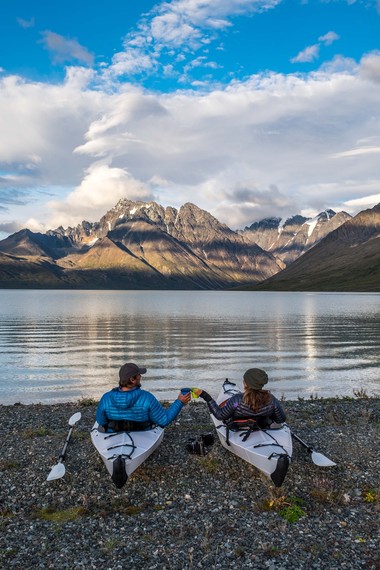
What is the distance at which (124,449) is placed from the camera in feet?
41.7

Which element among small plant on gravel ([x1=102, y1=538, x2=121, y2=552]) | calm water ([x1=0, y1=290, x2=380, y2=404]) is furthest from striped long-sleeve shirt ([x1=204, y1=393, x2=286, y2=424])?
calm water ([x1=0, y1=290, x2=380, y2=404])

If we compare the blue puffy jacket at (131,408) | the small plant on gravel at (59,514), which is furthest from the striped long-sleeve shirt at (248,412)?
the small plant on gravel at (59,514)

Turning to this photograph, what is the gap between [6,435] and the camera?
17609 millimetres

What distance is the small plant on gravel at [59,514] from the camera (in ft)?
37.1

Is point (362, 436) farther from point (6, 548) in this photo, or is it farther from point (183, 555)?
point (6, 548)

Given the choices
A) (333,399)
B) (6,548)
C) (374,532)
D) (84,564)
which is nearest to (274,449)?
(374,532)

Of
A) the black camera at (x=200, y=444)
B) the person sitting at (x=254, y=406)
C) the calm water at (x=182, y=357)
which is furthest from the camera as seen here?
the calm water at (x=182, y=357)

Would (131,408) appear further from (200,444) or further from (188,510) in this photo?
(188,510)

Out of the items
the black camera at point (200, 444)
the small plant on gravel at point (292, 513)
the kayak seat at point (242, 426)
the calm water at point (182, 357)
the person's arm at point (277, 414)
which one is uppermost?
the person's arm at point (277, 414)

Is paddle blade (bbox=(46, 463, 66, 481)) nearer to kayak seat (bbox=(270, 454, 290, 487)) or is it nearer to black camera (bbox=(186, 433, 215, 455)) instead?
black camera (bbox=(186, 433, 215, 455))

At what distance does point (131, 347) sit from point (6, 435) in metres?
36.1

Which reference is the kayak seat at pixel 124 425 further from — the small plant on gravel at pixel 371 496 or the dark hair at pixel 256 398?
the small plant on gravel at pixel 371 496

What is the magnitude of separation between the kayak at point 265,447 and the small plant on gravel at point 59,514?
4592 mm

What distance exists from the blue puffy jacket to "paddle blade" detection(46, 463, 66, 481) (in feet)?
5.31
